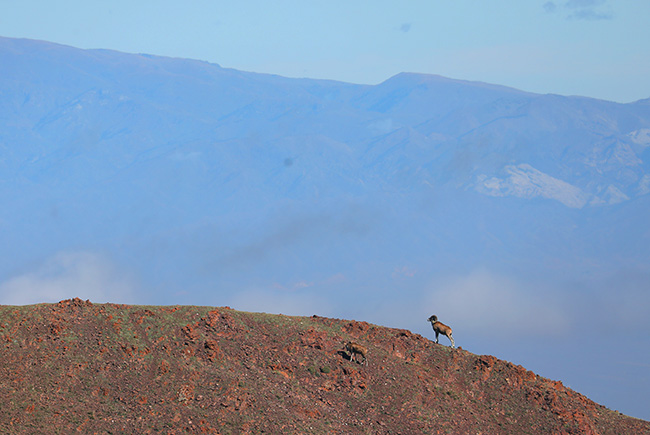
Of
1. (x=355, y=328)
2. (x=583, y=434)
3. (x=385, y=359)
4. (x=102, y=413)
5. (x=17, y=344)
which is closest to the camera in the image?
(x=102, y=413)

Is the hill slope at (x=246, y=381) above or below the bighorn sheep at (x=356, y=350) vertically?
below

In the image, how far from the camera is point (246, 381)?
157 ft

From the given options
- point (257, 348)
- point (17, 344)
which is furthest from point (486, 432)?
point (17, 344)

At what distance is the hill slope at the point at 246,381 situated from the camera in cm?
4300

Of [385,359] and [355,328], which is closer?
[385,359]

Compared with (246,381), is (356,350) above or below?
above

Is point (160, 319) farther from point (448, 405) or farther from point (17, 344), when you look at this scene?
point (448, 405)

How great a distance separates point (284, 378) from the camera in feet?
163

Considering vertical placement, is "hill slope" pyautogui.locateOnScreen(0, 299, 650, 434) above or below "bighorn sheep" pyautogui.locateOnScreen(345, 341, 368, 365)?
below

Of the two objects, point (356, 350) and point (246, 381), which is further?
point (356, 350)

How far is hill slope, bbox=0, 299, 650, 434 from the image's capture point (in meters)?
43.0

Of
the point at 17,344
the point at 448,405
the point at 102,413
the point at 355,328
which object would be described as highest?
the point at 355,328

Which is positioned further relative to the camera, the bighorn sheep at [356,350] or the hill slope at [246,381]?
the bighorn sheep at [356,350]

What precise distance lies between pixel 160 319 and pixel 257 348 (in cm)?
757
